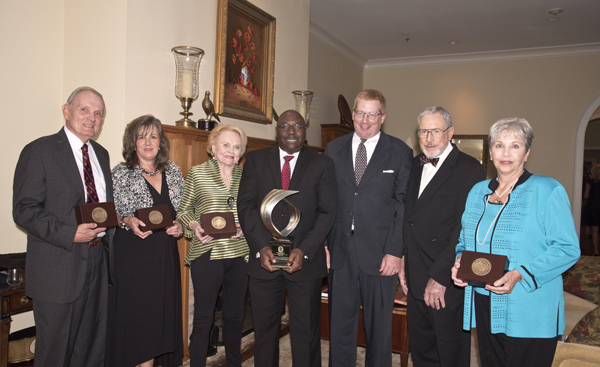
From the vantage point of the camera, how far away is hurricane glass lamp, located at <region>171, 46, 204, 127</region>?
10.8ft

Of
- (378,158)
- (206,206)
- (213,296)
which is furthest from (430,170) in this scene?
(213,296)

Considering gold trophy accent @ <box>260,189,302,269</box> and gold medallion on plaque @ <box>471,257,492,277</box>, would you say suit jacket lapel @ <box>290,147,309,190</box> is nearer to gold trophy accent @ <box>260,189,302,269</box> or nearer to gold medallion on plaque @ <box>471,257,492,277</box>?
gold trophy accent @ <box>260,189,302,269</box>

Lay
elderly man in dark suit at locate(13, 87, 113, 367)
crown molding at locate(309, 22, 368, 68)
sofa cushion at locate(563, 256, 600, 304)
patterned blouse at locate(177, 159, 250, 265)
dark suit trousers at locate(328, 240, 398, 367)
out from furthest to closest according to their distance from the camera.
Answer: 1. crown molding at locate(309, 22, 368, 68)
2. sofa cushion at locate(563, 256, 600, 304)
3. patterned blouse at locate(177, 159, 250, 265)
4. dark suit trousers at locate(328, 240, 398, 367)
5. elderly man in dark suit at locate(13, 87, 113, 367)

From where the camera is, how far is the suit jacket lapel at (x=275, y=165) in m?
2.50

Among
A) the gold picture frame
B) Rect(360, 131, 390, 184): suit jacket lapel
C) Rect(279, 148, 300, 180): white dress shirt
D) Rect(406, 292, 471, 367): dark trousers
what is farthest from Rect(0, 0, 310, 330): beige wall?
the gold picture frame

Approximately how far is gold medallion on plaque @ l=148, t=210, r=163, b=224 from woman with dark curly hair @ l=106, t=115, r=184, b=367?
0.27 ft

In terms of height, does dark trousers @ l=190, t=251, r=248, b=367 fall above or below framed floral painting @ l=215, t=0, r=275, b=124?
below

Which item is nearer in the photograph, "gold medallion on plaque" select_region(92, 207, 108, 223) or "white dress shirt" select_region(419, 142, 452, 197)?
"gold medallion on plaque" select_region(92, 207, 108, 223)

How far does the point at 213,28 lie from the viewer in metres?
3.84

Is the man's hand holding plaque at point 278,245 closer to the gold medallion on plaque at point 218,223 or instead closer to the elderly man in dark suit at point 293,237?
the elderly man in dark suit at point 293,237

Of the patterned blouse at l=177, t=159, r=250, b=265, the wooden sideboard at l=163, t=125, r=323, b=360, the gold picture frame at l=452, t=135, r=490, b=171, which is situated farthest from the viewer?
the gold picture frame at l=452, t=135, r=490, b=171

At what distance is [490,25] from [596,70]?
253cm

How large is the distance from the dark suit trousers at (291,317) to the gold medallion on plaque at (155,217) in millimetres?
639

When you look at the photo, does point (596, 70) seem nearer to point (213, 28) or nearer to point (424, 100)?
point (424, 100)
